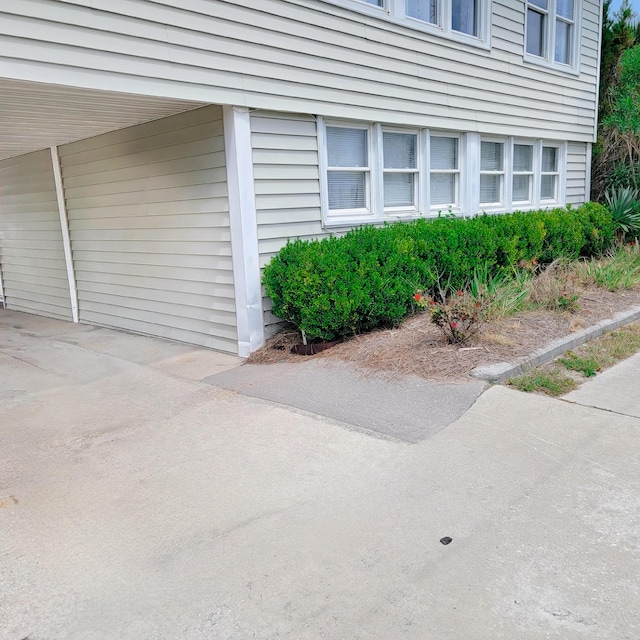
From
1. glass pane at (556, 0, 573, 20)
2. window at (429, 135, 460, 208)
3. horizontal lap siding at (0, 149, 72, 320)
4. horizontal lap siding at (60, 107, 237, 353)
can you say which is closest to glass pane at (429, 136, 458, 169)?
window at (429, 135, 460, 208)

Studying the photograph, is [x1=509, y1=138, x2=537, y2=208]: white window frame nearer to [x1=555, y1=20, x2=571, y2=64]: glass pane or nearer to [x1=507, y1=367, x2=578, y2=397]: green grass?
[x1=555, y1=20, x2=571, y2=64]: glass pane

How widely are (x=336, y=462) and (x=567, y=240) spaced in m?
7.35

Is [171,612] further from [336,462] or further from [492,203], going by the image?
[492,203]

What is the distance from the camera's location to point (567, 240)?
9711mm

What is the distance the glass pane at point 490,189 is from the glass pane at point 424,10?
2566 mm

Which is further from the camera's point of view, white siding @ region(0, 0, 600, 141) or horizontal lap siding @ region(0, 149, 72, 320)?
horizontal lap siding @ region(0, 149, 72, 320)

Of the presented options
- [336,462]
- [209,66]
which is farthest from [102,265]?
[336,462]

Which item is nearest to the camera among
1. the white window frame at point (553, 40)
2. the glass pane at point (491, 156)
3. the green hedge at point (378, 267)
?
the green hedge at point (378, 267)

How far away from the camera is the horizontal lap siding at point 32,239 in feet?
30.5

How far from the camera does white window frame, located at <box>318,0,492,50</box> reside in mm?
7171

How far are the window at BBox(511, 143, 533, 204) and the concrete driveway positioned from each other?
19.6 feet

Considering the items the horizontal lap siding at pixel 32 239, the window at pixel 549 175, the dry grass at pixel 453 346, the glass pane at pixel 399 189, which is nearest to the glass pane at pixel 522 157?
the window at pixel 549 175

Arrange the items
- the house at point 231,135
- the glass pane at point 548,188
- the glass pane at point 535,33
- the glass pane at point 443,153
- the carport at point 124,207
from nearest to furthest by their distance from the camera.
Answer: the house at point 231,135, the carport at point 124,207, the glass pane at point 443,153, the glass pane at point 535,33, the glass pane at point 548,188

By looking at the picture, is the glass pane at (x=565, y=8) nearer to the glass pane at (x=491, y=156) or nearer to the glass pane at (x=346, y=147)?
the glass pane at (x=491, y=156)
